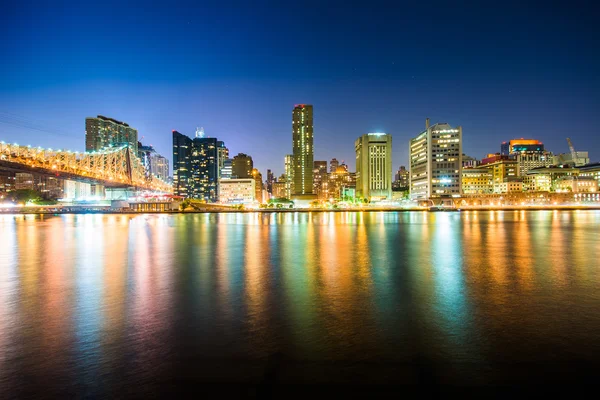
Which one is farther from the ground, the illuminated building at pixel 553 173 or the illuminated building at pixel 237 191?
the illuminated building at pixel 553 173

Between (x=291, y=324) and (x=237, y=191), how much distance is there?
16542 cm

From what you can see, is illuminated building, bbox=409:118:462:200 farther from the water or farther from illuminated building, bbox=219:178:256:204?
the water

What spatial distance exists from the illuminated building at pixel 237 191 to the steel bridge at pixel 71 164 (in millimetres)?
37716

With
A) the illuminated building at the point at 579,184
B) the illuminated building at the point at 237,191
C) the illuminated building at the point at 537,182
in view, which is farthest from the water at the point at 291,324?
the illuminated building at the point at 537,182

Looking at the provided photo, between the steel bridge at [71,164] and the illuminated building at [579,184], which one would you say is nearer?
the steel bridge at [71,164]

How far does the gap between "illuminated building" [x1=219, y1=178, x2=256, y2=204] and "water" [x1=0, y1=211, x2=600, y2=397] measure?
150m

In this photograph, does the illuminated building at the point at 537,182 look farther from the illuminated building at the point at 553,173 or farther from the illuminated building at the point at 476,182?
the illuminated building at the point at 476,182

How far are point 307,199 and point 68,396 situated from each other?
183611 mm

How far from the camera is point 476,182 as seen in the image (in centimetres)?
18712

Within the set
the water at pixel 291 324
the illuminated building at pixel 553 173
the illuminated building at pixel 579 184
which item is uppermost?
the illuminated building at pixel 553 173

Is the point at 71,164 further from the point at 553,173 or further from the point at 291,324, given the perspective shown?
the point at 553,173

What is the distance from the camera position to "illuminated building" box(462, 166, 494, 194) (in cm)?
18588

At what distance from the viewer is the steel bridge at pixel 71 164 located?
65.3 meters

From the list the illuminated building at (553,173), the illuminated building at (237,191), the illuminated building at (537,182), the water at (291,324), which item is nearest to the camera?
the water at (291,324)
